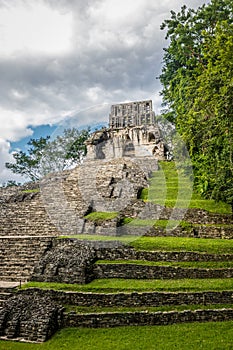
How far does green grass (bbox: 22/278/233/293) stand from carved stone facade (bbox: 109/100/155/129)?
29.1m

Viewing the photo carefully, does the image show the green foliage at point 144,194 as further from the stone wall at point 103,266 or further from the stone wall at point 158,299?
the stone wall at point 158,299

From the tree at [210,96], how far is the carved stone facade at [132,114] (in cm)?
1451

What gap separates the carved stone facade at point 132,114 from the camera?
1539 inches

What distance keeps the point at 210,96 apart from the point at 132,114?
85.2ft

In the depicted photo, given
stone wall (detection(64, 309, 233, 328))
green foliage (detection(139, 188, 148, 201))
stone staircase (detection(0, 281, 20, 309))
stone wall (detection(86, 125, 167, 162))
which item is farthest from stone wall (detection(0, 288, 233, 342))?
stone wall (detection(86, 125, 167, 162))

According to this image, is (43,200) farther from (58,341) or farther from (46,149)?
(46,149)

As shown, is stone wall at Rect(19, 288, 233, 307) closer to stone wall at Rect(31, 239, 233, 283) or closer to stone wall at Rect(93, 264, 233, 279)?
stone wall at Rect(31, 239, 233, 283)

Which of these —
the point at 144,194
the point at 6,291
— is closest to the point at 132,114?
the point at 144,194

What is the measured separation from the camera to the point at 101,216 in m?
16.8

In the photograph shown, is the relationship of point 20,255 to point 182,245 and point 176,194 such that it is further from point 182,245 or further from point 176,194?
point 176,194

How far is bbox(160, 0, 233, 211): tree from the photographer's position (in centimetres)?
1352

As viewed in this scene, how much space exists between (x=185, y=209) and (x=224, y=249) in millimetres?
4774

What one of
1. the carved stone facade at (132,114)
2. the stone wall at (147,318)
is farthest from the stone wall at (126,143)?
the stone wall at (147,318)

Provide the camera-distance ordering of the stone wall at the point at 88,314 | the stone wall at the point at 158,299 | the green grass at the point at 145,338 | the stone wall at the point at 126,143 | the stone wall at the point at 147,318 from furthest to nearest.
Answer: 1. the stone wall at the point at 126,143
2. the stone wall at the point at 158,299
3. the stone wall at the point at 147,318
4. the stone wall at the point at 88,314
5. the green grass at the point at 145,338
